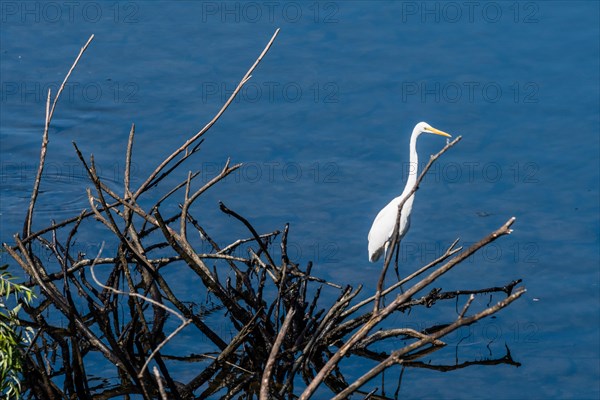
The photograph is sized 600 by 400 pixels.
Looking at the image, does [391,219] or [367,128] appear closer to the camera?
[391,219]

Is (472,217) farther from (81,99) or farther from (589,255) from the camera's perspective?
(81,99)

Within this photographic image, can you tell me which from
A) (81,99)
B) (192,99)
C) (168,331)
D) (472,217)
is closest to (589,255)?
(472,217)

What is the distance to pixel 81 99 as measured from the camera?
14.6 m

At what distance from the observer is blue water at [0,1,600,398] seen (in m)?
10.6

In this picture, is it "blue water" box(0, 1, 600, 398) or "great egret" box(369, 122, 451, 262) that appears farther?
"blue water" box(0, 1, 600, 398)

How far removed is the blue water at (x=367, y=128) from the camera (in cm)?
1059

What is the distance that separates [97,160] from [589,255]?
230 inches

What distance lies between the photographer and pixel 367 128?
13.7 m

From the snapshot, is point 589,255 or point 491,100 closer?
point 589,255

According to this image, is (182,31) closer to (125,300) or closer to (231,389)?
(125,300)

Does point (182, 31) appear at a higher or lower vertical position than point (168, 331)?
higher

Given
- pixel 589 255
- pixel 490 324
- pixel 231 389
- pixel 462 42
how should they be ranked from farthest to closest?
pixel 462 42 → pixel 589 255 → pixel 490 324 → pixel 231 389

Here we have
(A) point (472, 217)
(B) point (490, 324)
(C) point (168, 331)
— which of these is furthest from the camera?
(A) point (472, 217)

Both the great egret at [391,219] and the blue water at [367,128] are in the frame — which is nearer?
the great egret at [391,219]
